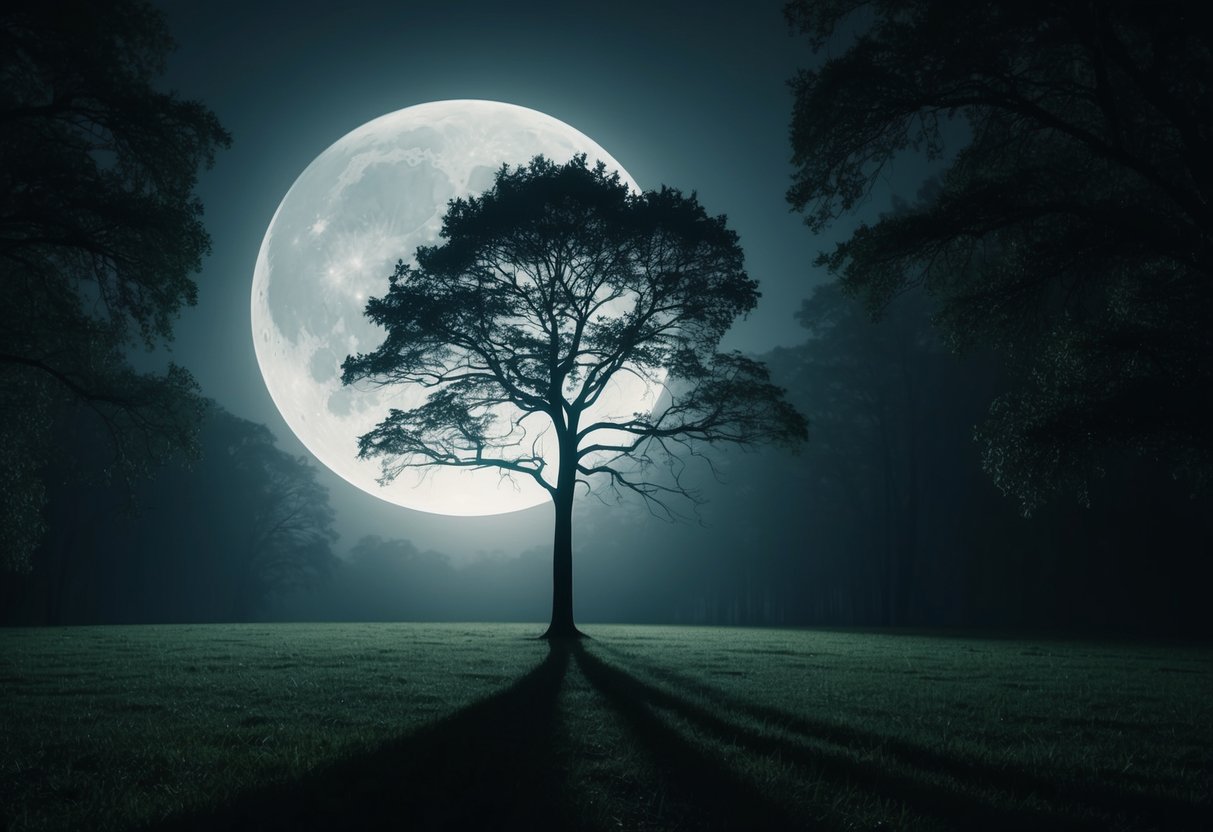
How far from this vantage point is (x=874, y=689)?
8492 millimetres

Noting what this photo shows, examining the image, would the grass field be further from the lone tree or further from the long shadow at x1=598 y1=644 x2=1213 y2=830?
the lone tree

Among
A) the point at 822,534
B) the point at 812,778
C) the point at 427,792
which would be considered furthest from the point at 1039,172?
the point at 822,534

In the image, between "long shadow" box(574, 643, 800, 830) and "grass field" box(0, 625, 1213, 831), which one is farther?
"grass field" box(0, 625, 1213, 831)

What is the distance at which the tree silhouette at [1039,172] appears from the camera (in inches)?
404

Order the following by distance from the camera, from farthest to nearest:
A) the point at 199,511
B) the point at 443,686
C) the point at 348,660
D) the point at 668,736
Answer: the point at 199,511, the point at 348,660, the point at 443,686, the point at 668,736

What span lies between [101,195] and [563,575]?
13992 mm

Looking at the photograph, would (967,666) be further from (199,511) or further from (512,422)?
(199,511)

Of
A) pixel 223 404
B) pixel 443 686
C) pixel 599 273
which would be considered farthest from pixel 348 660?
pixel 223 404

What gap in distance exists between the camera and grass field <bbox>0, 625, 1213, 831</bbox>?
3.51m

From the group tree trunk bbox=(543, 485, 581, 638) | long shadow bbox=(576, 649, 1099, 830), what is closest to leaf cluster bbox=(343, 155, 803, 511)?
tree trunk bbox=(543, 485, 581, 638)

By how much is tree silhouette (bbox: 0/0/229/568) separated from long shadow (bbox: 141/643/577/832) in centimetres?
1339

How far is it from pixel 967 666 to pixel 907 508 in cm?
2696

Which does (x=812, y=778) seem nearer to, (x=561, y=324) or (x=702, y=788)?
(x=702, y=788)

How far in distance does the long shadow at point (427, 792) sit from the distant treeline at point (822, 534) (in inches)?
723
